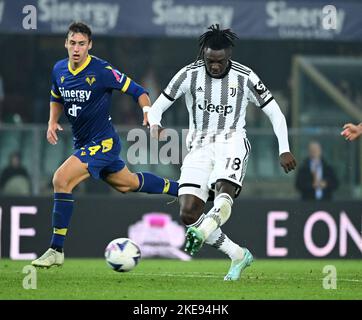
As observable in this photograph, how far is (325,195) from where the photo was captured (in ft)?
55.2

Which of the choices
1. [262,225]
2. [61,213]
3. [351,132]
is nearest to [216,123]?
[351,132]

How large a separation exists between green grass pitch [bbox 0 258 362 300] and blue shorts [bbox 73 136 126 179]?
1.03m

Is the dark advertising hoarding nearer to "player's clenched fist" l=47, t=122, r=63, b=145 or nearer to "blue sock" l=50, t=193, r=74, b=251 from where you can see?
"player's clenched fist" l=47, t=122, r=63, b=145

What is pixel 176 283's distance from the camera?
10.7 metres

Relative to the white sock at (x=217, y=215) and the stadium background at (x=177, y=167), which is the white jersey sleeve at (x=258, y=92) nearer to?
the white sock at (x=217, y=215)

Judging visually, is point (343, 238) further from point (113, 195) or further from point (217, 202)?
point (217, 202)

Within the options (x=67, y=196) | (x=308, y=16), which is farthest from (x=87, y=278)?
(x=308, y=16)

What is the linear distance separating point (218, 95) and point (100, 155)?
5.01ft

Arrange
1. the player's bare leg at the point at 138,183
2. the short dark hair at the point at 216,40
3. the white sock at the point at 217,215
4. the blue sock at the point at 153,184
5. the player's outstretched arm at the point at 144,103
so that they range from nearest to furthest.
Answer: the white sock at the point at 217,215 < the short dark hair at the point at 216,40 < the player's outstretched arm at the point at 144,103 < the player's bare leg at the point at 138,183 < the blue sock at the point at 153,184

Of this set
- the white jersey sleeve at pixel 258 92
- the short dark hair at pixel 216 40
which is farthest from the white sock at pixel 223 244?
the short dark hair at pixel 216 40

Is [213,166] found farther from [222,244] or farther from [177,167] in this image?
[177,167]

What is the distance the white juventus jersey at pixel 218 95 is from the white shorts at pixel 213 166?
4.0 inches

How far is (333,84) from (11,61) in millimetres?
5316

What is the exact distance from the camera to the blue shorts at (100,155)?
11680 mm
